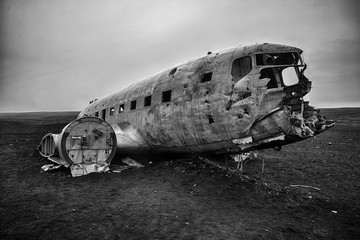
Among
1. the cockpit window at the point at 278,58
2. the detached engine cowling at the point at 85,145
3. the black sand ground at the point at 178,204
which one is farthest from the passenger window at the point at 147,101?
the cockpit window at the point at 278,58

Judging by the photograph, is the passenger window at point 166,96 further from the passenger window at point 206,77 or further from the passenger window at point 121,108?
the passenger window at point 121,108

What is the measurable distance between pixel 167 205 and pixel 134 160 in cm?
567

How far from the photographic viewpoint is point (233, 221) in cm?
540

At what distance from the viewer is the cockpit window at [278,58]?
6855 mm

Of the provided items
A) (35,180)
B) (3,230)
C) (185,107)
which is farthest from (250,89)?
(35,180)

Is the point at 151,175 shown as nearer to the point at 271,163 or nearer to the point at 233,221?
the point at 233,221

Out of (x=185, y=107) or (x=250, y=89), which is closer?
(x=250, y=89)

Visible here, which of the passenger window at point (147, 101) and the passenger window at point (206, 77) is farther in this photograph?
the passenger window at point (147, 101)

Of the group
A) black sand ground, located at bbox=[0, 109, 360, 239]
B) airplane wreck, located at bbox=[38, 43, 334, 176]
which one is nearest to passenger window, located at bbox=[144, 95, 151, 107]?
airplane wreck, located at bbox=[38, 43, 334, 176]

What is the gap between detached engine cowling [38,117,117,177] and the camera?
9180mm

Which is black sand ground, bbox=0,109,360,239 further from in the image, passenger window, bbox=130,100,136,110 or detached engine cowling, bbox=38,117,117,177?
passenger window, bbox=130,100,136,110

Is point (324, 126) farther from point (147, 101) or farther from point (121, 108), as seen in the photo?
point (121, 108)

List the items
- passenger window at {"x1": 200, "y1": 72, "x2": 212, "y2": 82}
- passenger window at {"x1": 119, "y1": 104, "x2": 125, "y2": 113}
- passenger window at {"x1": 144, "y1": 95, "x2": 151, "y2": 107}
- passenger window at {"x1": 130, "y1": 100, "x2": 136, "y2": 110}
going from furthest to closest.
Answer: passenger window at {"x1": 119, "y1": 104, "x2": 125, "y2": 113} → passenger window at {"x1": 130, "y1": 100, "x2": 136, "y2": 110} → passenger window at {"x1": 144, "y1": 95, "x2": 151, "y2": 107} → passenger window at {"x1": 200, "y1": 72, "x2": 212, "y2": 82}

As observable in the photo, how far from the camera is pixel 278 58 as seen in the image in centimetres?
721
